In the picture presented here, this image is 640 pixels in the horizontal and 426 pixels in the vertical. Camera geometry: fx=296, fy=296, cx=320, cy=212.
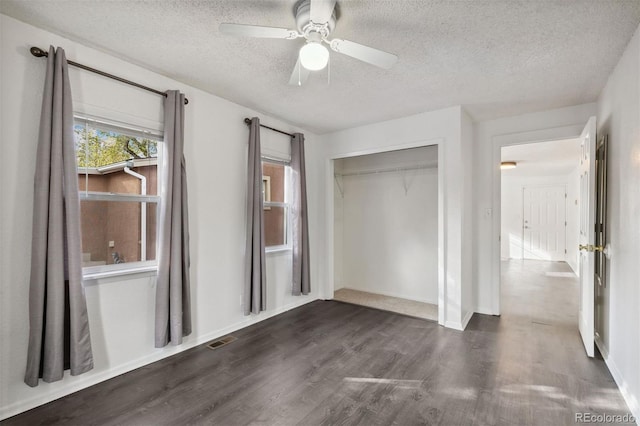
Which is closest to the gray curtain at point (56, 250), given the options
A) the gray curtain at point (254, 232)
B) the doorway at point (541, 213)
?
the gray curtain at point (254, 232)

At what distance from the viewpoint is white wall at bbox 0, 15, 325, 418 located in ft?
6.11

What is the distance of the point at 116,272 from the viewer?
234 cm

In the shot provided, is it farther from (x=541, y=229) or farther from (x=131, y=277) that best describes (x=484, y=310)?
(x=541, y=229)

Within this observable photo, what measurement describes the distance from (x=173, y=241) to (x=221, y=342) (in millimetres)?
1162

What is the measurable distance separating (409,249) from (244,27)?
12.1ft

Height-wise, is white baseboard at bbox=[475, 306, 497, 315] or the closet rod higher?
the closet rod

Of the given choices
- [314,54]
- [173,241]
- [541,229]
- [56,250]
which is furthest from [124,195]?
[541,229]

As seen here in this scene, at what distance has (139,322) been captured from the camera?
8.05 feet

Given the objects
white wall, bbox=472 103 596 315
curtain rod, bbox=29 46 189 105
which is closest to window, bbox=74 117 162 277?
curtain rod, bbox=29 46 189 105

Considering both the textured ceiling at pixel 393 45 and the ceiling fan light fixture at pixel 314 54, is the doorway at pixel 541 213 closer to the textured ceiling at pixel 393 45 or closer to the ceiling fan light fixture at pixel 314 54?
the textured ceiling at pixel 393 45

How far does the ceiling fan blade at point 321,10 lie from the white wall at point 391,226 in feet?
9.85

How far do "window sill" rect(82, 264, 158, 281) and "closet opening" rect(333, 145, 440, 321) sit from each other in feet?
8.92

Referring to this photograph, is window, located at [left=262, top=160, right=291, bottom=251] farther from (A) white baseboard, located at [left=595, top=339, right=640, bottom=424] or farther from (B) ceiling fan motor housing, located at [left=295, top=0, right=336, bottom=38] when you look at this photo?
(A) white baseboard, located at [left=595, top=339, right=640, bottom=424]

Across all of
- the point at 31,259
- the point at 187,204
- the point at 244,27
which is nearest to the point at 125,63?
the point at 187,204
